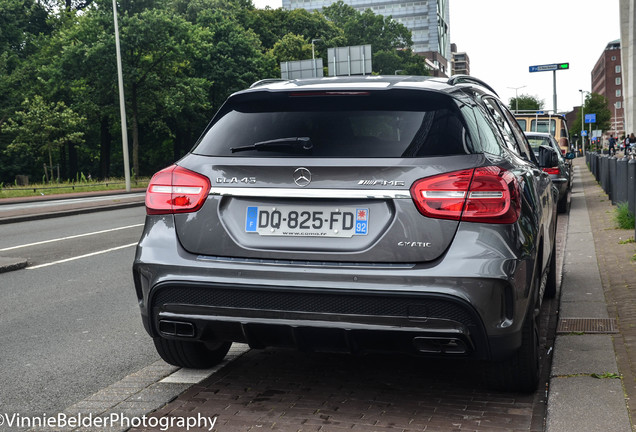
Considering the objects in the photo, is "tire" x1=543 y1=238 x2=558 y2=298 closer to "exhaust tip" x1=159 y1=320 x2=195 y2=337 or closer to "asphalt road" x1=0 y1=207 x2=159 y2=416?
"asphalt road" x1=0 y1=207 x2=159 y2=416

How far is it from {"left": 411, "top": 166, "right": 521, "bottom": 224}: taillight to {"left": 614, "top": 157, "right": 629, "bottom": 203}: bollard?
10.7 m

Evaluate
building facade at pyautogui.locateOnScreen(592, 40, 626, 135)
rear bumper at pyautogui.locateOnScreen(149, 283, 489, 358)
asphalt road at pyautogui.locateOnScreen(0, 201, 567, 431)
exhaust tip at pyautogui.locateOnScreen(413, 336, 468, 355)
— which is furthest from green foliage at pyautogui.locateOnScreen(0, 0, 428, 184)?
building facade at pyautogui.locateOnScreen(592, 40, 626, 135)

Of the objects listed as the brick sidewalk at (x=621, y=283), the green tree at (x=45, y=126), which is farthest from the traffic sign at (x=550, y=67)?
the brick sidewalk at (x=621, y=283)

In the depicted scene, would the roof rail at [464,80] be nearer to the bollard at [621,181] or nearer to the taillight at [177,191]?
the taillight at [177,191]

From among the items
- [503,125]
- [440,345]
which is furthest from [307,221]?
[503,125]

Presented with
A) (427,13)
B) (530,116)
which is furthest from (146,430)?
(427,13)

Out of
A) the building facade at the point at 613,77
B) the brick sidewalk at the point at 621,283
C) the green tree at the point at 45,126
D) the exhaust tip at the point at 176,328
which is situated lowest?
the brick sidewalk at the point at 621,283

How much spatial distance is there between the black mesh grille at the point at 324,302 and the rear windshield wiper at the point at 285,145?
70 cm

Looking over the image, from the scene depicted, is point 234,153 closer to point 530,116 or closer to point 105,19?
point 530,116

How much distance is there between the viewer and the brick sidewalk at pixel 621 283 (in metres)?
4.36

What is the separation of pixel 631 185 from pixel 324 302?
981cm

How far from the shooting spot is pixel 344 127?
3.73 m

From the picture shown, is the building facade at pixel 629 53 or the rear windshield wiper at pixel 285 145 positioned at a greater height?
the building facade at pixel 629 53

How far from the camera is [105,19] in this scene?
44438 millimetres
